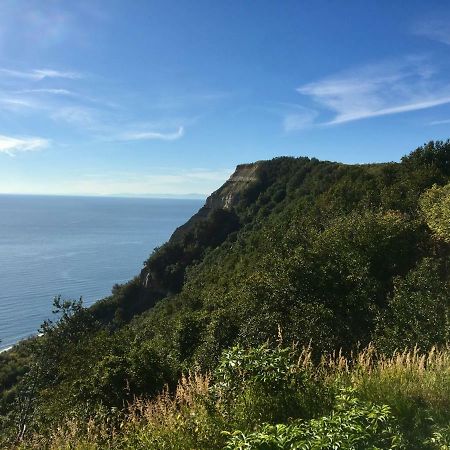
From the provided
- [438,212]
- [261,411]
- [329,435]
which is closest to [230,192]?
[438,212]

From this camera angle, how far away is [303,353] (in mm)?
6207

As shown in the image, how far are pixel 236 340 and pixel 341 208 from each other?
1956 cm

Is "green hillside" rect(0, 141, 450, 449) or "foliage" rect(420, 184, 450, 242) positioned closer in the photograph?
"green hillside" rect(0, 141, 450, 449)

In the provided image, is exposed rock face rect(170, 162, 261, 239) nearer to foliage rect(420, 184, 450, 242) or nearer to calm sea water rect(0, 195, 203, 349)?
calm sea water rect(0, 195, 203, 349)

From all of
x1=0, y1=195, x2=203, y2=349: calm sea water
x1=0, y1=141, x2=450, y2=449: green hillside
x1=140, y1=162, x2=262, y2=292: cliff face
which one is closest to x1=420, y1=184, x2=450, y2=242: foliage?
x1=0, y1=141, x2=450, y2=449: green hillside

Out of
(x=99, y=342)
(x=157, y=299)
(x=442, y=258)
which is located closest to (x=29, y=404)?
(x=99, y=342)

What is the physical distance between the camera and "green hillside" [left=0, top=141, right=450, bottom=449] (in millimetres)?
4645

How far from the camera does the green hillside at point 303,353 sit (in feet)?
15.2

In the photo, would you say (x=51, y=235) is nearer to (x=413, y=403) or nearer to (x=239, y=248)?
(x=239, y=248)

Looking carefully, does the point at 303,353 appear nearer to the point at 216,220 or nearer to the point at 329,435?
the point at 329,435

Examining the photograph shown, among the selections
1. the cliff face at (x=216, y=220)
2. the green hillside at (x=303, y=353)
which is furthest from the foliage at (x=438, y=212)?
the cliff face at (x=216, y=220)

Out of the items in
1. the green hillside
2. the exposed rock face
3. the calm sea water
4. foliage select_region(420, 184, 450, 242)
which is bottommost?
the calm sea water

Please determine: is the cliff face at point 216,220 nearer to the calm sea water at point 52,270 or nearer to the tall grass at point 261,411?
the calm sea water at point 52,270

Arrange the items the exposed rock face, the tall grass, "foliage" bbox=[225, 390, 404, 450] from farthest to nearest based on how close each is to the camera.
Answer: the exposed rock face < the tall grass < "foliage" bbox=[225, 390, 404, 450]
